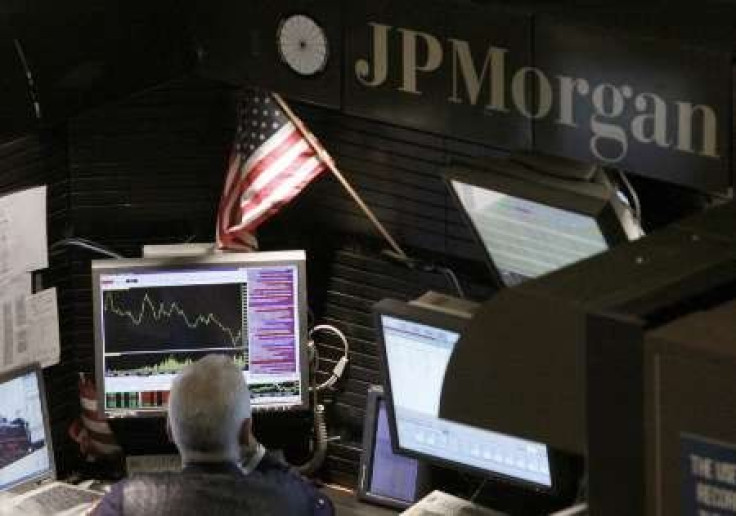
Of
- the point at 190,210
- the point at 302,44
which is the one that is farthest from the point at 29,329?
the point at 302,44

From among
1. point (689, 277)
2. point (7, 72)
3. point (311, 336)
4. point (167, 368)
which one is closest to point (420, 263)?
point (311, 336)

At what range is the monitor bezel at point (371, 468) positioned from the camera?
15.1 ft

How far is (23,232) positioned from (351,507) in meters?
1.22

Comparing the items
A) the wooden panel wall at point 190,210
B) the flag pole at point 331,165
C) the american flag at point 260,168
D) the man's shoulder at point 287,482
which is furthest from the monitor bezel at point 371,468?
the man's shoulder at point 287,482

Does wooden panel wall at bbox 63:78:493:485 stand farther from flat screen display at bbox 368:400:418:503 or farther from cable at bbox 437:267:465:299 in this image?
flat screen display at bbox 368:400:418:503

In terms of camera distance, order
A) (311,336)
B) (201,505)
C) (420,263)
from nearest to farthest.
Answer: (201,505)
(420,263)
(311,336)

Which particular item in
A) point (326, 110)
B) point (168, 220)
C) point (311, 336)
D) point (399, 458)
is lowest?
point (399, 458)

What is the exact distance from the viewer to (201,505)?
3.51m

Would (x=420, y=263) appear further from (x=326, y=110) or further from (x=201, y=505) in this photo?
(x=201, y=505)

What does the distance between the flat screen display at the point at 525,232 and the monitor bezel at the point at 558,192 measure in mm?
19

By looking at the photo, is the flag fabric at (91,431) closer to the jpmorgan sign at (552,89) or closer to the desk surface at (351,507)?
the desk surface at (351,507)

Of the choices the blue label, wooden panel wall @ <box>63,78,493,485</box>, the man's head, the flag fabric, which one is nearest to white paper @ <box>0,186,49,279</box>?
wooden panel wall @ <box>63,78,493,485</box>

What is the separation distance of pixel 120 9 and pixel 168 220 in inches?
33.1

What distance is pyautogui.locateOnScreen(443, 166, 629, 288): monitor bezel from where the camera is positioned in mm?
3506
